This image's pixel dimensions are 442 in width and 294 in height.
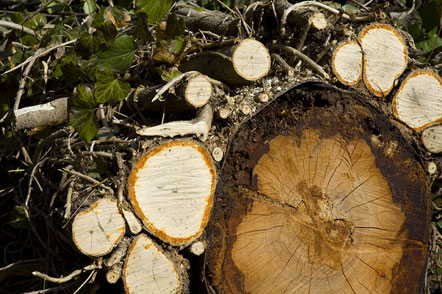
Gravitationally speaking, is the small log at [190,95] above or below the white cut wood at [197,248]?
above

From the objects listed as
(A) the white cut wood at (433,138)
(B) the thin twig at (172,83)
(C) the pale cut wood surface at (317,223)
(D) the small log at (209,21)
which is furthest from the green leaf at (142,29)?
Result: (A) the white cut wood at (433,138)

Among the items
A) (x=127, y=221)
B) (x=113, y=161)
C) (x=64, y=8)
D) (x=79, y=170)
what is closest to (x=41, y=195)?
(x=79, y=170)

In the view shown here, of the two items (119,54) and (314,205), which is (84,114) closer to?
(119,54)

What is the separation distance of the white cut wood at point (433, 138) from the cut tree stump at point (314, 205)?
0.58 feet

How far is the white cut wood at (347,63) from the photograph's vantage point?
158cm

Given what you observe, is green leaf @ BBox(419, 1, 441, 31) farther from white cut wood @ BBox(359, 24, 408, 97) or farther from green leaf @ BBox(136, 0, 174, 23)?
green leaf @ BBox(136, 0, 174, 23)

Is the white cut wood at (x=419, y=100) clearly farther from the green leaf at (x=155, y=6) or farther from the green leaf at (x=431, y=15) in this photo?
the green leaf at (x=155, y=6)

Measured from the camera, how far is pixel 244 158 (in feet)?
4.69

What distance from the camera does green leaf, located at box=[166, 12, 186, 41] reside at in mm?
1561

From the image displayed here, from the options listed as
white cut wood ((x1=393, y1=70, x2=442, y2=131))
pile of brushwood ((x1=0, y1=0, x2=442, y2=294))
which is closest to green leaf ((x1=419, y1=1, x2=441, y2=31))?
pile of brushwood ((x1=0, y1=0, x2=442, y2=294))

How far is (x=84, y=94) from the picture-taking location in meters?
1.49

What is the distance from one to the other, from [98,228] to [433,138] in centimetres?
133

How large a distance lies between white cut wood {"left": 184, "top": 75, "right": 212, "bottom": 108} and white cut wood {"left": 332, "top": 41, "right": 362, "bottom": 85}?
0.49 meters

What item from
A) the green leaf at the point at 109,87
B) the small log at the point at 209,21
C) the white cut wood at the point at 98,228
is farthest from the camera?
the small log at the point at 209,21
